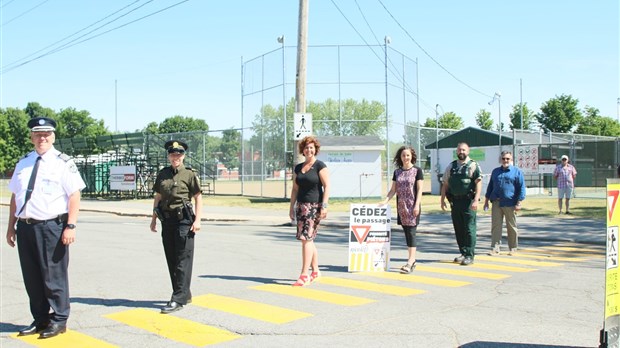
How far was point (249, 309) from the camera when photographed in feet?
22.4

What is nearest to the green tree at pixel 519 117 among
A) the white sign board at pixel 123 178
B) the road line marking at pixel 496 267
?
the white sign board at pixel 123 178

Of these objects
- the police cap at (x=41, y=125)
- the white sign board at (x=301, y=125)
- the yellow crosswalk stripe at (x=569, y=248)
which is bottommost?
the yellow crosswalk stripe at (x=569, y=248)

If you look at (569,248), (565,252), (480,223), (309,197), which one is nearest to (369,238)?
(309,197)

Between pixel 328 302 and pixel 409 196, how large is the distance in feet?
9.20

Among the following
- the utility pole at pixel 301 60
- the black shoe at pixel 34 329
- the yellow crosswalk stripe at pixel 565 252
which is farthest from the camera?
the utility pole at pixel 301 60

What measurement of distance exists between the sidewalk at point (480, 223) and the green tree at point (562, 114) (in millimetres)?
46466

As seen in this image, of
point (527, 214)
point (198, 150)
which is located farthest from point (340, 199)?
point (198, 150)

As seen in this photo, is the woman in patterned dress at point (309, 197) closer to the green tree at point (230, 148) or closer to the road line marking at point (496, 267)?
the road line marking at point (496, 267)

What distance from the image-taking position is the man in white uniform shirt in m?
5.77

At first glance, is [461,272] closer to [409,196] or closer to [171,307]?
[409,196]

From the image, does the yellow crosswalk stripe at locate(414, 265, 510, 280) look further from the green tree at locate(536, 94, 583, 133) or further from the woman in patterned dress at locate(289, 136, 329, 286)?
the green tree at locate(536, 94, 583, 133)

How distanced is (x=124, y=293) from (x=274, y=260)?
335 cm

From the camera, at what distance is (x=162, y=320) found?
21.2 ft

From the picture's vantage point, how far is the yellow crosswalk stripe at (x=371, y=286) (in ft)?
25.4
